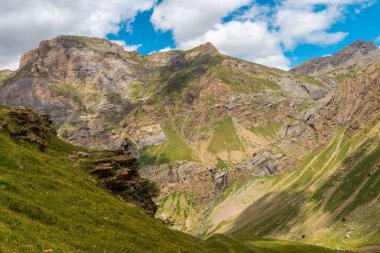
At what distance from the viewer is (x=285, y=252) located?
284 ft

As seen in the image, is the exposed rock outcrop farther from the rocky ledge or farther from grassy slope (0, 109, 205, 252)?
grassy slope (0, 109, 205, 252)

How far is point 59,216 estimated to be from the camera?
36.9m

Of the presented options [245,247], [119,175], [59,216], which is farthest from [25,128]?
[245,247]

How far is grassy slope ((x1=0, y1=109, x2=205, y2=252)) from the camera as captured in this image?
27766 millimetres

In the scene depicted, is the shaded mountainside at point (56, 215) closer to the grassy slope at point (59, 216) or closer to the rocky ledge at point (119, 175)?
the grassy slope at point (59, 216)

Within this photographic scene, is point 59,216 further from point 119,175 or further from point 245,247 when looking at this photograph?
point 245,247

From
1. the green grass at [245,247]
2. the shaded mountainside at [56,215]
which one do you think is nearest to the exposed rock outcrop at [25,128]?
the shaded mountainside at [56,215]

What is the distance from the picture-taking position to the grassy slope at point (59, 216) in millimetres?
27766

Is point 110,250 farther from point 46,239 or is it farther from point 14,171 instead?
point 14,171

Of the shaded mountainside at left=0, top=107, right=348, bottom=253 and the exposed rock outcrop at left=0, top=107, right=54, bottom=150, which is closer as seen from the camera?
the shaded mountainside at left=0, top=107, right=348, bottom=253

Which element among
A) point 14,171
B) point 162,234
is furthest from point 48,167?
point 162,234

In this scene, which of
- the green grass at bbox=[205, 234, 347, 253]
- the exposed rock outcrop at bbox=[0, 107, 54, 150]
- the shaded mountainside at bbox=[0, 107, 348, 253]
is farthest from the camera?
the green grass at bbox=[205, 234, 347, 253]

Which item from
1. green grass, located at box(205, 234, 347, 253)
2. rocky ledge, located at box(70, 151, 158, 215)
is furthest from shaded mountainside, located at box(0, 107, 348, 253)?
green grass, located at box(205, 234, 347, 253)

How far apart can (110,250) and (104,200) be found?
1633 cm
